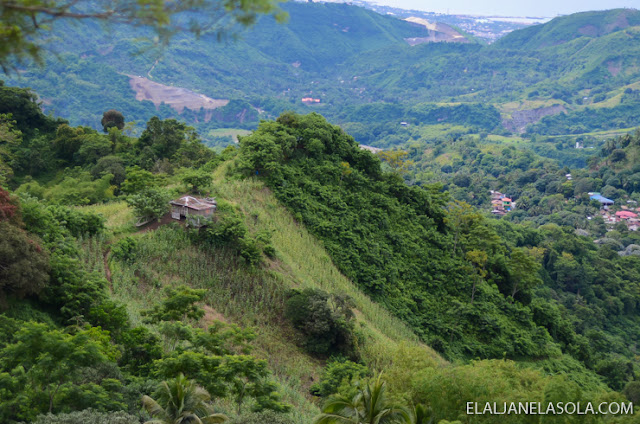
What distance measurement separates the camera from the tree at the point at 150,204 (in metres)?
17.3

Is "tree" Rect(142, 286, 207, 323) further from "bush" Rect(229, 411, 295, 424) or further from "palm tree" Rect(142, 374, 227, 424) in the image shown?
"bush" Rect(229, 411, 295, 424)

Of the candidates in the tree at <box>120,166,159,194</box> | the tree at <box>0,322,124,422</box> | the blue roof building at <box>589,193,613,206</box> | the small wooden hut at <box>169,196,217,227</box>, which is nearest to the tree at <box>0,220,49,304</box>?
the tree at <box>0,322,124,422</box>

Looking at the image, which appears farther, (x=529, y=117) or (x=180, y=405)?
(x=529, y=117)

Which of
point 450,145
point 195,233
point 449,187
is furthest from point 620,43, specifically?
point 195,233

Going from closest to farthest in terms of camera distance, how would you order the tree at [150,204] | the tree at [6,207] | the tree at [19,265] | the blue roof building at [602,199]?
the tree at [19,265] → the tree at [6,207] → the tree at [150,204] → the blue roof building at [602,199]

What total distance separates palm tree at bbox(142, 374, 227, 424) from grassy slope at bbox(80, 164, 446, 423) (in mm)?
2598

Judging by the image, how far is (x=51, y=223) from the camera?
1420 centimetres

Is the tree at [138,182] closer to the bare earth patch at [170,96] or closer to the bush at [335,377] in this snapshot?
the bush at [335,377]

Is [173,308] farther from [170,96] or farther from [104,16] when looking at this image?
[170,96]

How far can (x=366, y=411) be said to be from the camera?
8.79 m

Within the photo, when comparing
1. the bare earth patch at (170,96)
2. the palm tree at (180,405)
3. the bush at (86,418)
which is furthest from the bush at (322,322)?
the bare earth patch at (170,96)

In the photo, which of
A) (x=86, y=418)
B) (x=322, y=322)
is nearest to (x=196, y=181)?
(x=322, y=322)

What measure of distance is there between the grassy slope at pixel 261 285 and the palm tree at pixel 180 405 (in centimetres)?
260

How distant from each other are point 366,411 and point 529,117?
527 ft
